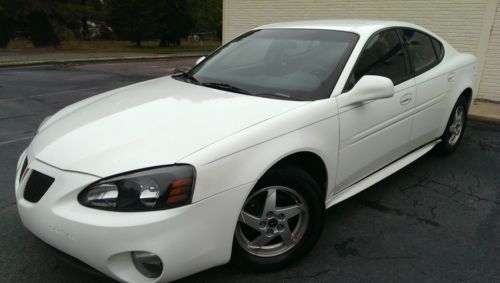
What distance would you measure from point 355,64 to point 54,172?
2.21m

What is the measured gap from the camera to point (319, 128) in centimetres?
288

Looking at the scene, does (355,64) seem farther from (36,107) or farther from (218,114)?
(36,107)

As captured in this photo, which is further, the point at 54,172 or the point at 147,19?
the point at 147,19

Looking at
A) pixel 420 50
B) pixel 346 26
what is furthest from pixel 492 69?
pixel 346 26

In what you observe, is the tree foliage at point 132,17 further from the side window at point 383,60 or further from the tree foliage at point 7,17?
the side window at point 383,60

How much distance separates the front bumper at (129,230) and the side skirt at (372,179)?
→ 1.08 metres

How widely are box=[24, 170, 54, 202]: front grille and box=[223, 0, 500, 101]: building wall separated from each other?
799cm

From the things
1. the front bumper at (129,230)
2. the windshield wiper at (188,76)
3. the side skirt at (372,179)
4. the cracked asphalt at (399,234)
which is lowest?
the cracked asphalt at (399,234)

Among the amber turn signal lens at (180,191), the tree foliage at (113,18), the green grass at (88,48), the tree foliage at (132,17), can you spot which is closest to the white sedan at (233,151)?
the amber turn signal lens at (180,191)

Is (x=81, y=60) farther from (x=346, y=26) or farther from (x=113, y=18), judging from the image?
(x=346, y=26)

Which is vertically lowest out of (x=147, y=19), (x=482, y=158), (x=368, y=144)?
(x=147, y=19)

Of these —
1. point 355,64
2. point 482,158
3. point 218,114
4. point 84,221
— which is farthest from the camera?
point 482,158

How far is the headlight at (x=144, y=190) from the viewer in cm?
219

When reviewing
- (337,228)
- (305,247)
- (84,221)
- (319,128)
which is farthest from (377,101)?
(84,221)
